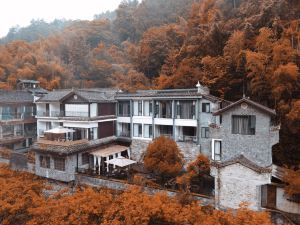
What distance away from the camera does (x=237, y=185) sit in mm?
17250

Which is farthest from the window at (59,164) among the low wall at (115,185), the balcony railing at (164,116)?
the balcony railing at (164,116)

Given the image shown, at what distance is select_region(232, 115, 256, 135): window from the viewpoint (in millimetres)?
18672

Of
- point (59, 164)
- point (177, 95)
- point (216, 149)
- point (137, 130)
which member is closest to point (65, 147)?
point (59, 164)

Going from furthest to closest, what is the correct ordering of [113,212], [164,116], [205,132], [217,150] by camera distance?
[164,116] < [205,132] < [217,150] < [113,212]

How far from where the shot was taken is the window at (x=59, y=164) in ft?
80.7

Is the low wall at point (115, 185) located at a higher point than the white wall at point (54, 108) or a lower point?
lower

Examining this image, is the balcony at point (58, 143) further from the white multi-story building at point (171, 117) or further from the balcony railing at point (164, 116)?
the balcony railing at point (164, 116)

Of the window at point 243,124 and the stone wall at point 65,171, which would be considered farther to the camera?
the stone wall at point 65,171

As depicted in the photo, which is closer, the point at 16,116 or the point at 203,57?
the point at 203,57

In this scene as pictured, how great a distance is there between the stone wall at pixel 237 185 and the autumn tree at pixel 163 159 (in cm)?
385

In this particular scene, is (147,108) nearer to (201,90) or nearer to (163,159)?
(201,90)

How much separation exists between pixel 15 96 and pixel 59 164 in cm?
1483

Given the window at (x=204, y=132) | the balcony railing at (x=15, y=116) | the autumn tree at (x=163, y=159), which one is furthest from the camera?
the balcony railing at (x=15, y=116)

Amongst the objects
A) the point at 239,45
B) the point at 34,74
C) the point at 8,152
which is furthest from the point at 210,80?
the point at 34,74
